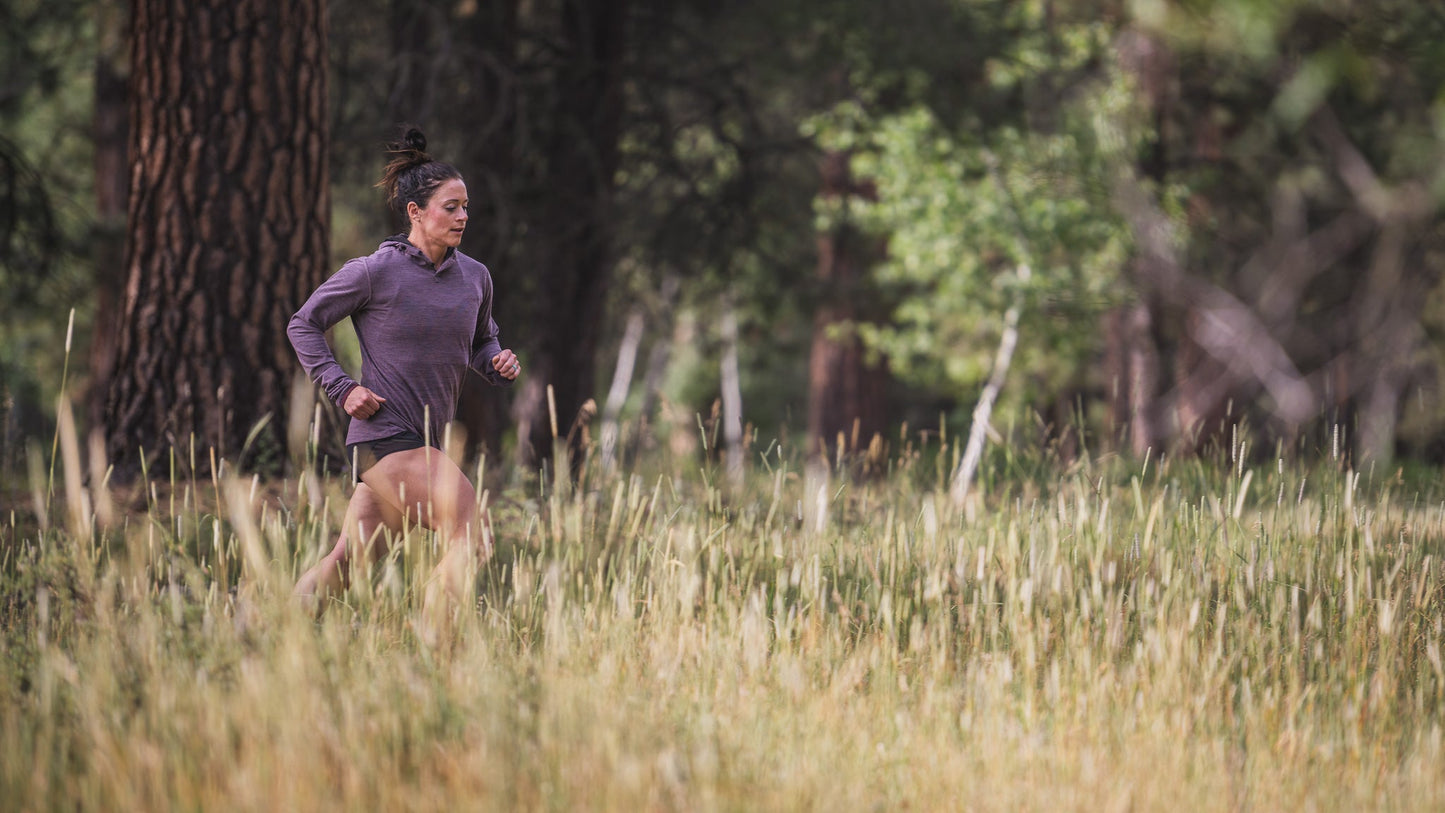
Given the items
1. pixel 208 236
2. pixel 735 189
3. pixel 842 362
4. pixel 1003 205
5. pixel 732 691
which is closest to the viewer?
pixel 732 691

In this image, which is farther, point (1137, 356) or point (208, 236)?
point (1137, 356)

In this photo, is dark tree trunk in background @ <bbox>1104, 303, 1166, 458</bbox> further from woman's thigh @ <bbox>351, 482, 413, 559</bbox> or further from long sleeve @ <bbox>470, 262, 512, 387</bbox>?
woman's thigh @ <bbox>351, 482, 413, 559</bbox>

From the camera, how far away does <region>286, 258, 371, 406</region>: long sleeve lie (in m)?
4.21

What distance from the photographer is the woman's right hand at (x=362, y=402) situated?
13.4 ft

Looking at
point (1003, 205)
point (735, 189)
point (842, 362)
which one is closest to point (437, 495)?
point (735, 189)

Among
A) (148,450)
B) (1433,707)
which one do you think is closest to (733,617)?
Answer: (1433,707)

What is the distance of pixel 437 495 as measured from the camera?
416cm

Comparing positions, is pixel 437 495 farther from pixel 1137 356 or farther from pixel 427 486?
pixel 1137 356

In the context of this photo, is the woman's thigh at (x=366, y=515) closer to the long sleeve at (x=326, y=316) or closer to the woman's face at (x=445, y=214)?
the long sleeve at (x=326, y=316)

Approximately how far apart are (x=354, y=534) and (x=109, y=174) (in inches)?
491

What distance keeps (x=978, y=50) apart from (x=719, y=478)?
8.29 meters

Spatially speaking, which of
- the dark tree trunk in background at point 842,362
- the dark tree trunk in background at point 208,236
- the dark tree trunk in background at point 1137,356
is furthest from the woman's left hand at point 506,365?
the dark tree trunk in background at point 842,362

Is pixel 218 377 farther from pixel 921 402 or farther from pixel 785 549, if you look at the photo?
pixel 921 402

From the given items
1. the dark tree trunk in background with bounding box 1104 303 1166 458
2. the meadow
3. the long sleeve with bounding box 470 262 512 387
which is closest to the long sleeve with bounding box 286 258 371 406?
the long sleeve with bounding box 470 262 512 387
